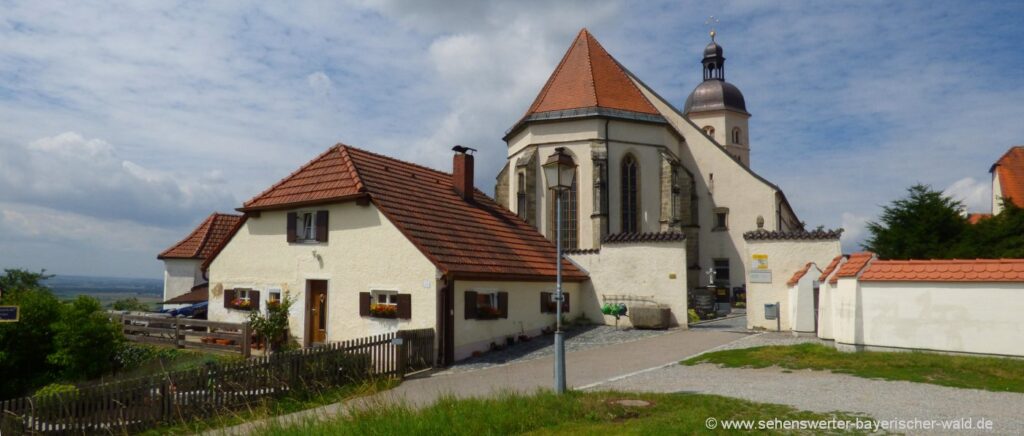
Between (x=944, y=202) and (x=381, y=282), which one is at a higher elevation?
(x=944, y=202)

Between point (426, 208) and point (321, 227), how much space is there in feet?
9.72

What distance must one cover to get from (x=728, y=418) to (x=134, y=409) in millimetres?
9155

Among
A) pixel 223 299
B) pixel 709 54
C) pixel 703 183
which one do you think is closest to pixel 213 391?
pixel 223 299

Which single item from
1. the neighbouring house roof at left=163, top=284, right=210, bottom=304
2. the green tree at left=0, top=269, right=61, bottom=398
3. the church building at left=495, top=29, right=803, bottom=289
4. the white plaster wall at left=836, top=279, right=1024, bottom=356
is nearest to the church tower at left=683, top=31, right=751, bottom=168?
the church building at left=495, top=29, right=803, bottom=289

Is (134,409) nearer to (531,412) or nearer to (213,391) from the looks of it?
(213,391)

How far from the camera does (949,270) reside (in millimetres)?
12711

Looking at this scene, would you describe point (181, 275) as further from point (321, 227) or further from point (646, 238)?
point (646, 238)

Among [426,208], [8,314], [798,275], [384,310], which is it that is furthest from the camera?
[426,208]

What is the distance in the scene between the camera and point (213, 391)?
1192 cm

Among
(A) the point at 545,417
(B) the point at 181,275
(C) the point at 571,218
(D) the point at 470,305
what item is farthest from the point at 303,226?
(B) the point at 181,275

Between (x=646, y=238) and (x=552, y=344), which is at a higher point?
(x=646, y=238)

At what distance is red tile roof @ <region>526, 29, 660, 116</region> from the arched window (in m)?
2.72

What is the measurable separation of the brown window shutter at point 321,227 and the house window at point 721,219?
2310cm

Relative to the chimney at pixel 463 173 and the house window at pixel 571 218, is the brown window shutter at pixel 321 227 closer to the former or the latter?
the chimney at pixel 463 173
